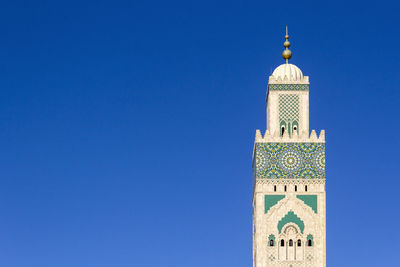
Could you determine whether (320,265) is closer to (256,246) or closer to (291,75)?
(256,246)

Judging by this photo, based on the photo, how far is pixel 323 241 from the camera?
37.3m

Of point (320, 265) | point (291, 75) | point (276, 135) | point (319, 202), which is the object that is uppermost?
point (291, 75)

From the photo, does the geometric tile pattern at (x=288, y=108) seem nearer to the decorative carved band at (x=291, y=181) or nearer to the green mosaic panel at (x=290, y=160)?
the green mosaic panel at (x=290, y=160)

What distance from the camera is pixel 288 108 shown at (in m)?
39.4

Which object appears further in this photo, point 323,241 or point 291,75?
point 291,75

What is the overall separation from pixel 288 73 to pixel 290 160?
411cm

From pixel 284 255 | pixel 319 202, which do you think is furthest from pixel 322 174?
pixel 284 255

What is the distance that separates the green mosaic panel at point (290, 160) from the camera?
38000 millimetres

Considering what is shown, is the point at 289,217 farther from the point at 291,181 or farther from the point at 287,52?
the point at 287,52

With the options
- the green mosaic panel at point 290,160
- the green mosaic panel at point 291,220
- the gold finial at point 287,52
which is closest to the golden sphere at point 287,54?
the gold finial at point 287,52

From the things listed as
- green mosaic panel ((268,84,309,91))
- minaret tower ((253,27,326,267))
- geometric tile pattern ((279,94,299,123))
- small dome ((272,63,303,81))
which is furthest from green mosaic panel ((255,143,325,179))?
small dome ((272,63,303,81))

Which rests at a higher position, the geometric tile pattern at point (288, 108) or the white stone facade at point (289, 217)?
the geometric tile pattern at point (288, 108)

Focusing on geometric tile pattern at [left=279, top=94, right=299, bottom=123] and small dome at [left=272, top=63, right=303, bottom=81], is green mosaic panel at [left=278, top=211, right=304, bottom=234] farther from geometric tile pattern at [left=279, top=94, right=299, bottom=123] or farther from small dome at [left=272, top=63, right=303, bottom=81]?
small dome at [left=272, top=63, right=303, bottom=81]

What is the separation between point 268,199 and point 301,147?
103 inches
